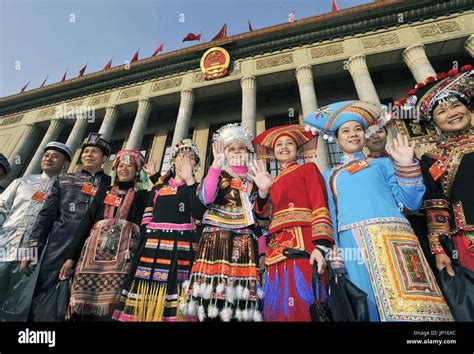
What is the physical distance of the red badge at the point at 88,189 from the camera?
3777 millimetres

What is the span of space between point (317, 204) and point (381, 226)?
24.0 inches

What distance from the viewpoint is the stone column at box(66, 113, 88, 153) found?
15871 millimetres

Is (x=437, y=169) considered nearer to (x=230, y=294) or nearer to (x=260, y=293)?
(x=260, y=293)

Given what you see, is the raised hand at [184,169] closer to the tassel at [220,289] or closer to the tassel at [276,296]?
the tassel at [220,289]

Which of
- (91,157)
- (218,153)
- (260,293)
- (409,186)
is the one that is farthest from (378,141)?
(91,157)

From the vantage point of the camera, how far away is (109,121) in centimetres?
1602

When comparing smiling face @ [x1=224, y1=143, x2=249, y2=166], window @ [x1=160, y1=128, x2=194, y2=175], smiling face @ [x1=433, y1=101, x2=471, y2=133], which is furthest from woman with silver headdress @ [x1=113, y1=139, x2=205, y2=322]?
window @ [x1=160, y1=128, x2=194, y2=175]

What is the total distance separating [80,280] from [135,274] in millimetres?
770

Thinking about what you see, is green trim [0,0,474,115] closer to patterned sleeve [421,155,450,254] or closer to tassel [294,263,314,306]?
patterned sleeve [421,155,450,254]

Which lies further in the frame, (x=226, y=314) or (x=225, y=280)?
(x=225, y=280)

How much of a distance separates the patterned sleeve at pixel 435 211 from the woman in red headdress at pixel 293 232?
1178 mm

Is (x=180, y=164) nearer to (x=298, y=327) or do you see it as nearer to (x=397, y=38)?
(x=298, y=327)

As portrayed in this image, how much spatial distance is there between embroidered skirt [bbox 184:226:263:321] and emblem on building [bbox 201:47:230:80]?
1405cm

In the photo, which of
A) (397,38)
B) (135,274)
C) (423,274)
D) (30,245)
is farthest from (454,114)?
(397,38)
